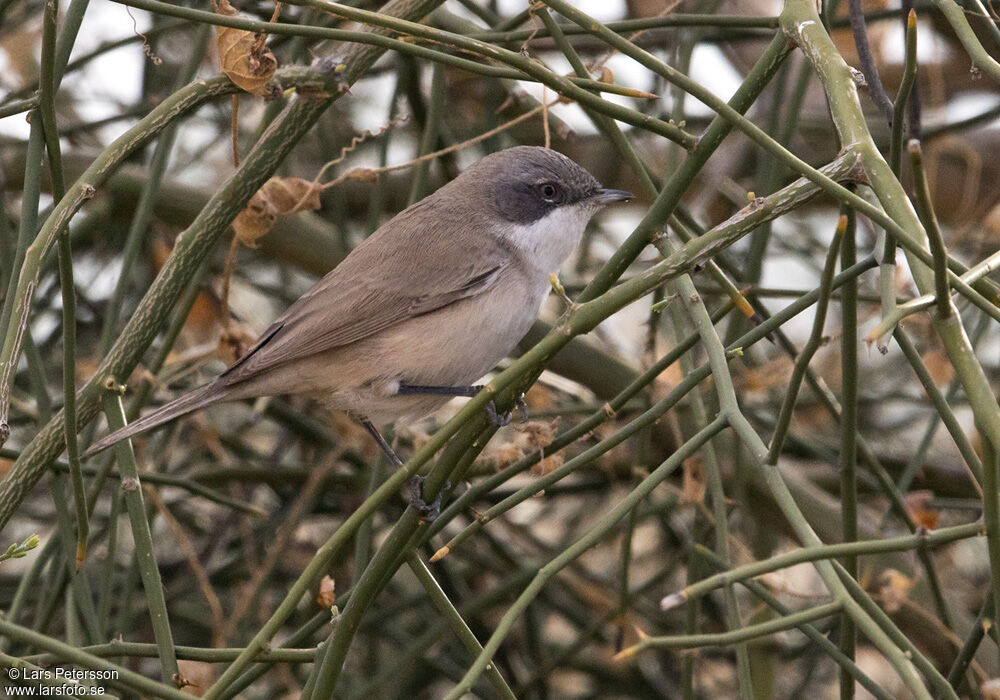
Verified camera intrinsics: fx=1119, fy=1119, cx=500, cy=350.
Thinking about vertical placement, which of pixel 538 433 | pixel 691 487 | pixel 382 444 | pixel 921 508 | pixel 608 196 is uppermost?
pixel 608 196

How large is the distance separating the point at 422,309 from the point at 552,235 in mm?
493

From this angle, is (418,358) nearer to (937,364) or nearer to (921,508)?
(921,508)

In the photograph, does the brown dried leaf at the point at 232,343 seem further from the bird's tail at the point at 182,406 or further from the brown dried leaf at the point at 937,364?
the brown dried leaf at the point at 937,364

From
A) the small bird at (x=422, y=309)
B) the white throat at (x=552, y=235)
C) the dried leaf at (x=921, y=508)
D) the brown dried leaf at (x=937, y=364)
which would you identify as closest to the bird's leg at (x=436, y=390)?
the small bird at (x=422, y=309)

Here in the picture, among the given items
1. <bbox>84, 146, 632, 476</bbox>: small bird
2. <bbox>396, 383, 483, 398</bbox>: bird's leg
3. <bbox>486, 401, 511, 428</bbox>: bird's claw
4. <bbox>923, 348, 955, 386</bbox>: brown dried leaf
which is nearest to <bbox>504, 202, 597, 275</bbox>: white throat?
<bbox>84, 146, 632, 476</bbox>: small bird

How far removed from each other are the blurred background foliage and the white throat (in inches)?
11.9

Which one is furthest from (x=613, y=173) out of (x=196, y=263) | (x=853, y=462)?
(x=853, y=462)

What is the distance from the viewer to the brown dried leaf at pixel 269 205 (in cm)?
303

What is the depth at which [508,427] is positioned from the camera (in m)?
3.91

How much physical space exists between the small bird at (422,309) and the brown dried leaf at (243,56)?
971mm

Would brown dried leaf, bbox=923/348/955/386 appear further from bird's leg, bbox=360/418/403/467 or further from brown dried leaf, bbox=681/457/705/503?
bird's leg, bbox=360/418/403/467

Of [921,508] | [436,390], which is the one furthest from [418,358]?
[921,508]

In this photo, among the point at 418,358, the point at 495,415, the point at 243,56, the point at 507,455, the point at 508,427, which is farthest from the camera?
the point at 508,427

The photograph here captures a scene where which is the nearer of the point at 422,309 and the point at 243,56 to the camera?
the point at 243,56
